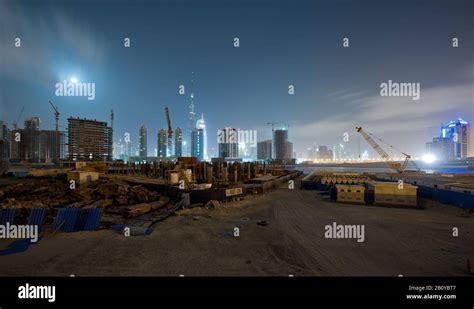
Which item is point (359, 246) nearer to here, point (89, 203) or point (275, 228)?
point (275, 228)

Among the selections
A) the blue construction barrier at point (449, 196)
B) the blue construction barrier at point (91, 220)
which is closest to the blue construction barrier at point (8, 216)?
the blue construction barrier at point (91, 220)

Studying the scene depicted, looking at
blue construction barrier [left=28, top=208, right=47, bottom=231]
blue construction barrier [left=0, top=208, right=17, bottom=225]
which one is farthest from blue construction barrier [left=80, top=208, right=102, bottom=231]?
blue construction barrier [left=0, top=208, right=17, bottom=225]

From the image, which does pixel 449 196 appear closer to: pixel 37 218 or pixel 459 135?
pixel 37 218

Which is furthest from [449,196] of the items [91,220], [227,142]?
[227,142]

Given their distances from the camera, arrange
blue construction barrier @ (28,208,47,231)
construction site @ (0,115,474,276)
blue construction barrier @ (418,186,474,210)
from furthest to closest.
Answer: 1. blue construction barrier @ (418,186,474,210)
2. blue construction barrier @ (28,208,47,231)
3. construction site @ (0,115,474,276)

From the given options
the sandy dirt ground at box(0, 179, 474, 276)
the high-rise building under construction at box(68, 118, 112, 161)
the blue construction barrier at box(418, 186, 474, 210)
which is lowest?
the sandy dirt ground at box(0, 179, 474, 276)

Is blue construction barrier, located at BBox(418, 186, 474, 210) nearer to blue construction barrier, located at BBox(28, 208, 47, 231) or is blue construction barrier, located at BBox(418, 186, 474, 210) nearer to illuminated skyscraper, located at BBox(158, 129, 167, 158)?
blue construction barrier, located at BBox(28, 208, 47, 231)

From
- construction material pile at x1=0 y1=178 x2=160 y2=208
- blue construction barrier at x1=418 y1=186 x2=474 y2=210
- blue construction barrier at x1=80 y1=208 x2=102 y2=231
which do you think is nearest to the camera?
blue construction barrier at x1=80 y1=208 x2=102 y2=231

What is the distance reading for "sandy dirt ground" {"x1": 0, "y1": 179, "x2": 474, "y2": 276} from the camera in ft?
21.9

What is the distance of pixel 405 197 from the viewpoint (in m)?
16.3

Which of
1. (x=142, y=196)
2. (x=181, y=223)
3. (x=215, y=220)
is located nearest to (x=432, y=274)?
(x=215, y=220)

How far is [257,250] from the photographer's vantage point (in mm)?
8211
